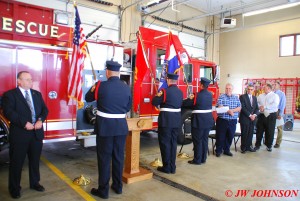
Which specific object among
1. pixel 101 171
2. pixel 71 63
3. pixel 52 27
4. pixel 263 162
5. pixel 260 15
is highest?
pixel 260 15

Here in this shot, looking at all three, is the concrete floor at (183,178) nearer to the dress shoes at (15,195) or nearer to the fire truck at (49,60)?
the dress shoes at (15,195)

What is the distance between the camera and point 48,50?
465cm

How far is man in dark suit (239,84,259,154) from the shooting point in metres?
6.43

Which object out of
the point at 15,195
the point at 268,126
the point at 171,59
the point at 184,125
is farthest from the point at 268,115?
the point at 15,195

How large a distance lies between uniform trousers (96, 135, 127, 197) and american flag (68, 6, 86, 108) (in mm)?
1290

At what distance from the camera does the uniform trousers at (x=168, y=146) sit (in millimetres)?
4793

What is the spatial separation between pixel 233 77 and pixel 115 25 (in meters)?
8.77

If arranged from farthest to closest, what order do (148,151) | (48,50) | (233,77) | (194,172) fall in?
(233,77) < (148,151) < (194,172) < (48,50)

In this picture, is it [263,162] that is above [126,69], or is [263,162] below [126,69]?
below

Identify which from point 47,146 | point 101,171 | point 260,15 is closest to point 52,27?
point 101,171

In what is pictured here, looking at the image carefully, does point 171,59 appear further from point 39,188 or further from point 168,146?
point 39,188

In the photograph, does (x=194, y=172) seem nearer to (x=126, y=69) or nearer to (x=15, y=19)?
(x=126, y=69)

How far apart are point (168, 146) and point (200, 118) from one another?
1.00 metres


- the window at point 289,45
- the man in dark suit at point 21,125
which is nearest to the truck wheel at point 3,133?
the man in dark suit at point 21,125
